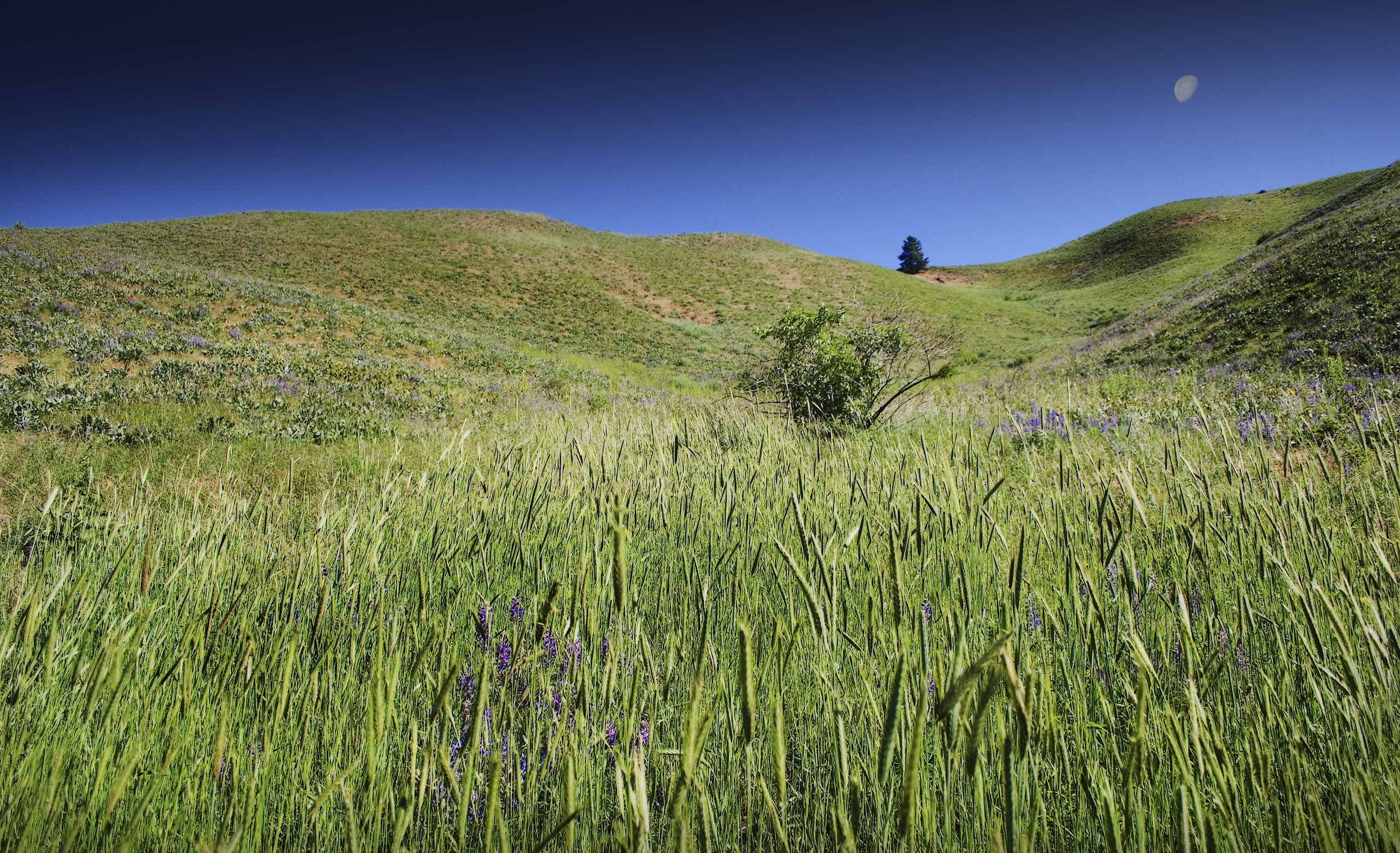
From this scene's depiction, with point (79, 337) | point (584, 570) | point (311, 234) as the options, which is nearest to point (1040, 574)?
point (584, 570)

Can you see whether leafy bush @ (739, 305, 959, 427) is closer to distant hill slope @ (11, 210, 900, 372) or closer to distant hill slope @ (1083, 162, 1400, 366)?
distant hill slope @ (1083, 162, 1400, 366)

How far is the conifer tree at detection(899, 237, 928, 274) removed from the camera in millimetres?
64312

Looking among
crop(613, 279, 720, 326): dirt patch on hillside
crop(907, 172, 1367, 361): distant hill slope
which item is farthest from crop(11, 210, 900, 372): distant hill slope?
crop(907, 172, 1367, 361): distant hill slope

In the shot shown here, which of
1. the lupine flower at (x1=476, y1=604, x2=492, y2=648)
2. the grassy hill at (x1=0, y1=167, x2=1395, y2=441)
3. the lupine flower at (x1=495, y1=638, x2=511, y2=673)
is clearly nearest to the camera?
the lupine flower at (x1=476, y1=604, x2=492, y2=648)

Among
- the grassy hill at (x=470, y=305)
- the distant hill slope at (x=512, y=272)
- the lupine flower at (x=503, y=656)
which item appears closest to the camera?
the lupine flower at (x=503, y=656)

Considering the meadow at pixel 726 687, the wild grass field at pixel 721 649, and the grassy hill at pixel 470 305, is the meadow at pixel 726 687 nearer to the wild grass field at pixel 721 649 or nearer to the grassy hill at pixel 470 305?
the wild grass field at pixel 721 649

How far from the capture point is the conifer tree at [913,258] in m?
64.3

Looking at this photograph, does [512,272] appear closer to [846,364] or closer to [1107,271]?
[846,364]

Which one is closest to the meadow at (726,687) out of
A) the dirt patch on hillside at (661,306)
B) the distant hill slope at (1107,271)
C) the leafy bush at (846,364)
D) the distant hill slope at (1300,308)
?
the leafy bush at (846,364)

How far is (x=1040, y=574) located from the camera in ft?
5.67

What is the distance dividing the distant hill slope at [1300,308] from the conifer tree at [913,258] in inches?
1887

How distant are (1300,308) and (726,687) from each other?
15.1 metres

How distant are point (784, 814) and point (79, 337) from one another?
14.5 meters

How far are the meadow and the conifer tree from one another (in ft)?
228
